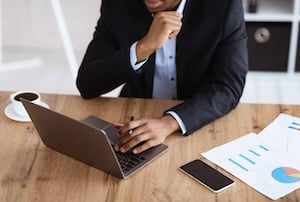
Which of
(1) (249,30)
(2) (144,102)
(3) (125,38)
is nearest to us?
(2) (144,102)

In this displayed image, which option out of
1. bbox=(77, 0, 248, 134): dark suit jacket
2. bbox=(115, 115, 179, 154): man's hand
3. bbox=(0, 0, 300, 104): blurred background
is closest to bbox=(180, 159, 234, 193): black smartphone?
bbox=(115, 115, 179, 154): man's hand

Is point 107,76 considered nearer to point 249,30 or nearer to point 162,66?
point 162,66

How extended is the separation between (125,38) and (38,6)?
6.49ft

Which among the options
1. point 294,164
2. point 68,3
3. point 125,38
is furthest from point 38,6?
point 294,164

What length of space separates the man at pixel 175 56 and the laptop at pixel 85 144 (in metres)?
0.14

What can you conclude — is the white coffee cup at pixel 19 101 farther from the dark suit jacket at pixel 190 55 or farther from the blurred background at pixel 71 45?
the blurred background at pixel 71 45

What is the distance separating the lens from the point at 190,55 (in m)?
1.80

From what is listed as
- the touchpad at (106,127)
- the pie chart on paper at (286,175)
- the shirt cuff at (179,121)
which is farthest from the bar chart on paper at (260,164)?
the touchpad at (106,127)

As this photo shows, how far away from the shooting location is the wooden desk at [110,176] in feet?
4.17

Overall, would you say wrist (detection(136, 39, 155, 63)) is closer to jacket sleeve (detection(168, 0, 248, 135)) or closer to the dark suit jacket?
the dark suit jacket

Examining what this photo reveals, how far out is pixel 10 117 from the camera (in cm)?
158

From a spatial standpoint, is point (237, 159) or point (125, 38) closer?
point (237, 159)

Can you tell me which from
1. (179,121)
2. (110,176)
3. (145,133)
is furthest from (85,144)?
(179,121)

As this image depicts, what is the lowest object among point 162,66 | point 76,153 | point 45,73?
point 45,73
